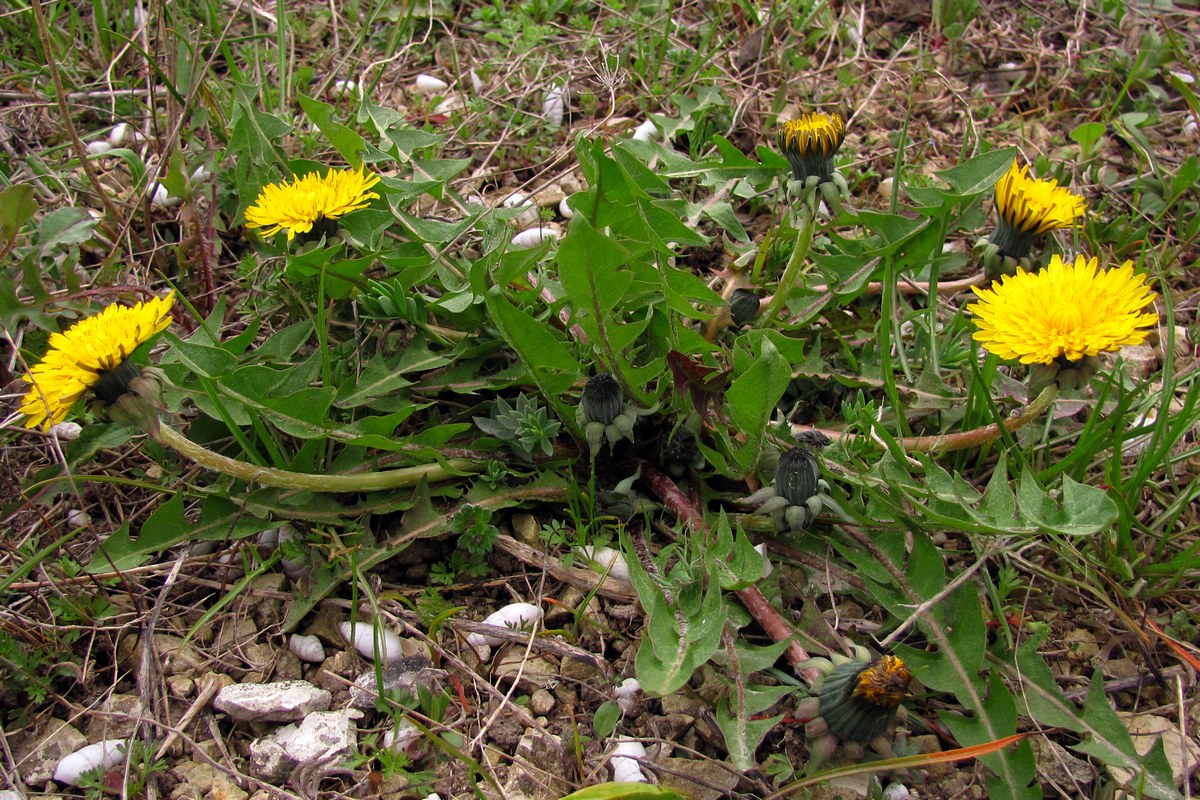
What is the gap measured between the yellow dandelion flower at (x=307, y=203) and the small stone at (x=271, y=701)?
3.12 ft

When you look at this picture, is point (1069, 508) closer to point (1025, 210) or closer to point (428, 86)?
point (1025, 210)

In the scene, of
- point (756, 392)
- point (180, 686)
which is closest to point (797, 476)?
point (756, 392)

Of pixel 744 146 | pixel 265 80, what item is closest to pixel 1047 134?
pixel 744 146

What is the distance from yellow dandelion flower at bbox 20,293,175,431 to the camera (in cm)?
161

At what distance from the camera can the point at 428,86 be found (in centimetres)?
311

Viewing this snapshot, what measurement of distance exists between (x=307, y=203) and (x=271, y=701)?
1057mm

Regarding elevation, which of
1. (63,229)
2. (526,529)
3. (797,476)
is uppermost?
(63,229)

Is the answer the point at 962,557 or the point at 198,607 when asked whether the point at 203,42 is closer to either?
the point at 198,607

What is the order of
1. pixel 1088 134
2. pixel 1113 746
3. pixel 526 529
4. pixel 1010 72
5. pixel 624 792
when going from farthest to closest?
pixel 1010 72
pixel 1088 134
pixel 526 529
pixel 1113 746
pixel 624 792

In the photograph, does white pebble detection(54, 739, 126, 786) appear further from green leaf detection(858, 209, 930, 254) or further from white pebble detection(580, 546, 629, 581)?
green leaf detection(858, 209, 930, 254)

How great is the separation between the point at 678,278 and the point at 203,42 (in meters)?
2.09

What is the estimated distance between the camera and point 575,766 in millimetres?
1604

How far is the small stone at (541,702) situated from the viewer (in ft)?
5.56

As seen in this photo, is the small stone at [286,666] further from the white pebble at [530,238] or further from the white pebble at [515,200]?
the white pebble at [515,200]
